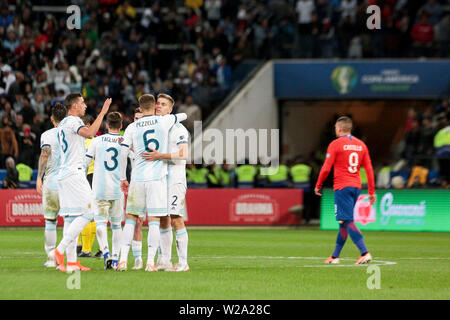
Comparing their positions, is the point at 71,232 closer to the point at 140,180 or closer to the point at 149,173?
the point at 140,180

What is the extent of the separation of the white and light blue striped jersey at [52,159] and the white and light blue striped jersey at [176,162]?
2.04 metres

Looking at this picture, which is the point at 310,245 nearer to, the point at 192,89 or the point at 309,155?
the point at 192,89

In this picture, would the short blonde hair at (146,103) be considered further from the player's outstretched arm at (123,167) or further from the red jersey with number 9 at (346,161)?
the red jersey with number 9 at (346,161)

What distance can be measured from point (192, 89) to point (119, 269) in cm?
1910

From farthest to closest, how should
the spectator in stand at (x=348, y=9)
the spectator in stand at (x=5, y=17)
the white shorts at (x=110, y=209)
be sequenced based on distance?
1. the spectator in stand at (x=348, y=9)
2. the spectator in stand at (x=5, y=17)
3. the white shorts at (x=110, y=209)

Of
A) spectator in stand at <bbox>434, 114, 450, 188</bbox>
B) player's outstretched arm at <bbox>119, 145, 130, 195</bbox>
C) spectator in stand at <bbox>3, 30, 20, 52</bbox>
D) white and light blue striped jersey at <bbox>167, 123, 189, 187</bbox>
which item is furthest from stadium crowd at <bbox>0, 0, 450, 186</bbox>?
white and light blue striped jersey at <bbox>167, 123, 189, 187</bbox>

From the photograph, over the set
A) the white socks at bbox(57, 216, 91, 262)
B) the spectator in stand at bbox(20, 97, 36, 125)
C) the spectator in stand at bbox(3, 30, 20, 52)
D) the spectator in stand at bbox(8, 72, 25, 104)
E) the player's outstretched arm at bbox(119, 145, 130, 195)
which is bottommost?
the white socks at bbox(57, 216, 91, 262)

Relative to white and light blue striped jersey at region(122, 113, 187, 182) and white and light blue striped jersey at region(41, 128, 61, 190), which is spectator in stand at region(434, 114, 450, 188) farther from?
white and light blue striped jersey at region(122, 113, 187, 182)

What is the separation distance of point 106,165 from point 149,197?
138 cm

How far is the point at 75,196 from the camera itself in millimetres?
12578

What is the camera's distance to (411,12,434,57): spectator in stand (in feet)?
110

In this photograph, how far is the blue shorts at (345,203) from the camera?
14.3 metres

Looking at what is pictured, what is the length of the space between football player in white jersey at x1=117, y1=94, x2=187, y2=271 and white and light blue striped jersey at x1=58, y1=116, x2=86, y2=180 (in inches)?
24.6

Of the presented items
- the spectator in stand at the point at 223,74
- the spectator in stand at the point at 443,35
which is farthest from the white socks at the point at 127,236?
the spectator in stand at the point at 443,35
